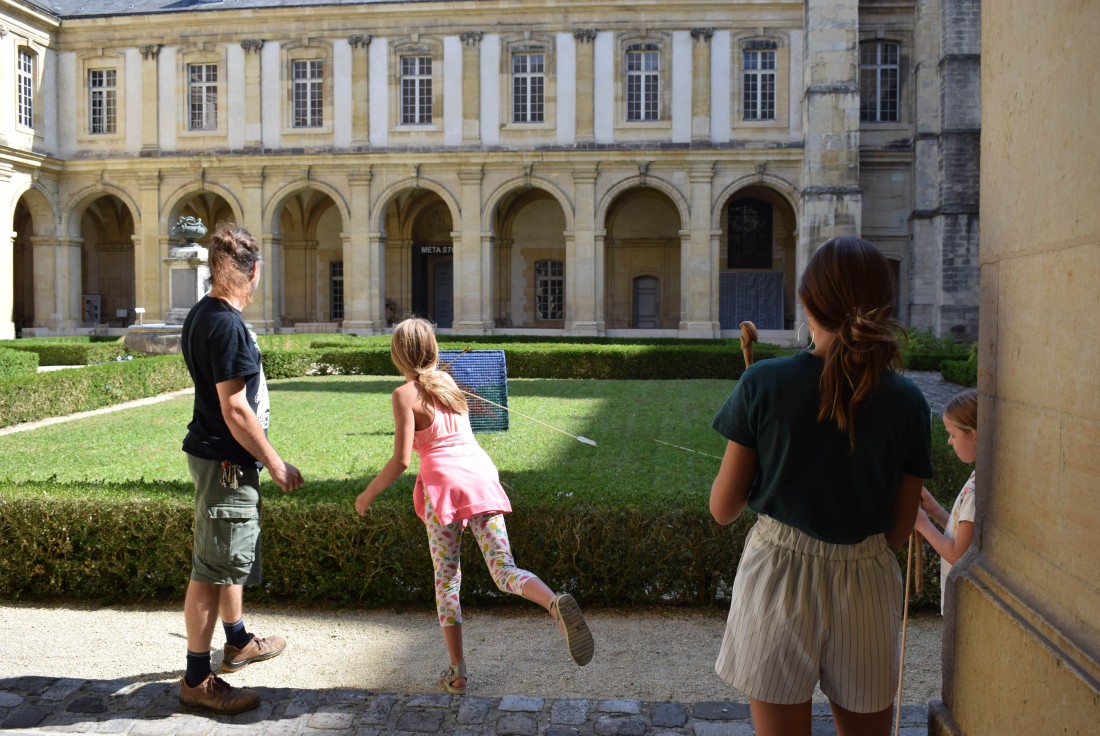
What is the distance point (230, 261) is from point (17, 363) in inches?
563

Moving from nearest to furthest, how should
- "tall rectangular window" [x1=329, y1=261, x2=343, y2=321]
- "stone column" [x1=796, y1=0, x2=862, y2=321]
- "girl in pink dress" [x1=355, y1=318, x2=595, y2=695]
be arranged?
1. "girl in pink dress" [x1=355, y1=318, x2=595, y2=695]
2. "stone column" [x1=796, y1=0, x2=862, y2=321]
3. "tall rectangular window" [x1=329, y1=261, x2=343, y2=321]

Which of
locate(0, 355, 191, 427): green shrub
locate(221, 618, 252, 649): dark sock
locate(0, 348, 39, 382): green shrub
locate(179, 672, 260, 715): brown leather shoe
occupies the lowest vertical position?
locate(179, 672, 260, 715): brown leather shoe

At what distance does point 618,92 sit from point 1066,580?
28.1m

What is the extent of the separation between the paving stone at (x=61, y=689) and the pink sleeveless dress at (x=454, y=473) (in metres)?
1.58

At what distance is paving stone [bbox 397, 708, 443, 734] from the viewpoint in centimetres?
368

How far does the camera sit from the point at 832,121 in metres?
27.0

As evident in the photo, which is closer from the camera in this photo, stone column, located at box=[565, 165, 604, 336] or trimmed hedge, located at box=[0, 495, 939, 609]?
trimmed hedge, located at box=[0, 495, 939, 609]

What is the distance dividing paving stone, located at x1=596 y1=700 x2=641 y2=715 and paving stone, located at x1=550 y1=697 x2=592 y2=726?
55 mm

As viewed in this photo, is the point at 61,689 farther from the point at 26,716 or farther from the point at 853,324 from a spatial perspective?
the point at 853,324

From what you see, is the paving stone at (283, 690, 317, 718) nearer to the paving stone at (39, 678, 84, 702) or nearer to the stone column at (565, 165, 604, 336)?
the paving stone at (39, 678, 84, 702)

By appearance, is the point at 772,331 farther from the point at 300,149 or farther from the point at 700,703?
the point at 700,703

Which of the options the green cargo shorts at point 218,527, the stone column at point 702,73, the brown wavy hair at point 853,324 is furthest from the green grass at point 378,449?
the stone column at point 702,73

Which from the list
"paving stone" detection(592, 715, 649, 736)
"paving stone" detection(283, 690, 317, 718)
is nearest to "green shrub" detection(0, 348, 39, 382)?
"paving stone" detection(283, 690, 317, 718)

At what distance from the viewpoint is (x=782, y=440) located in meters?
A: 2.47
